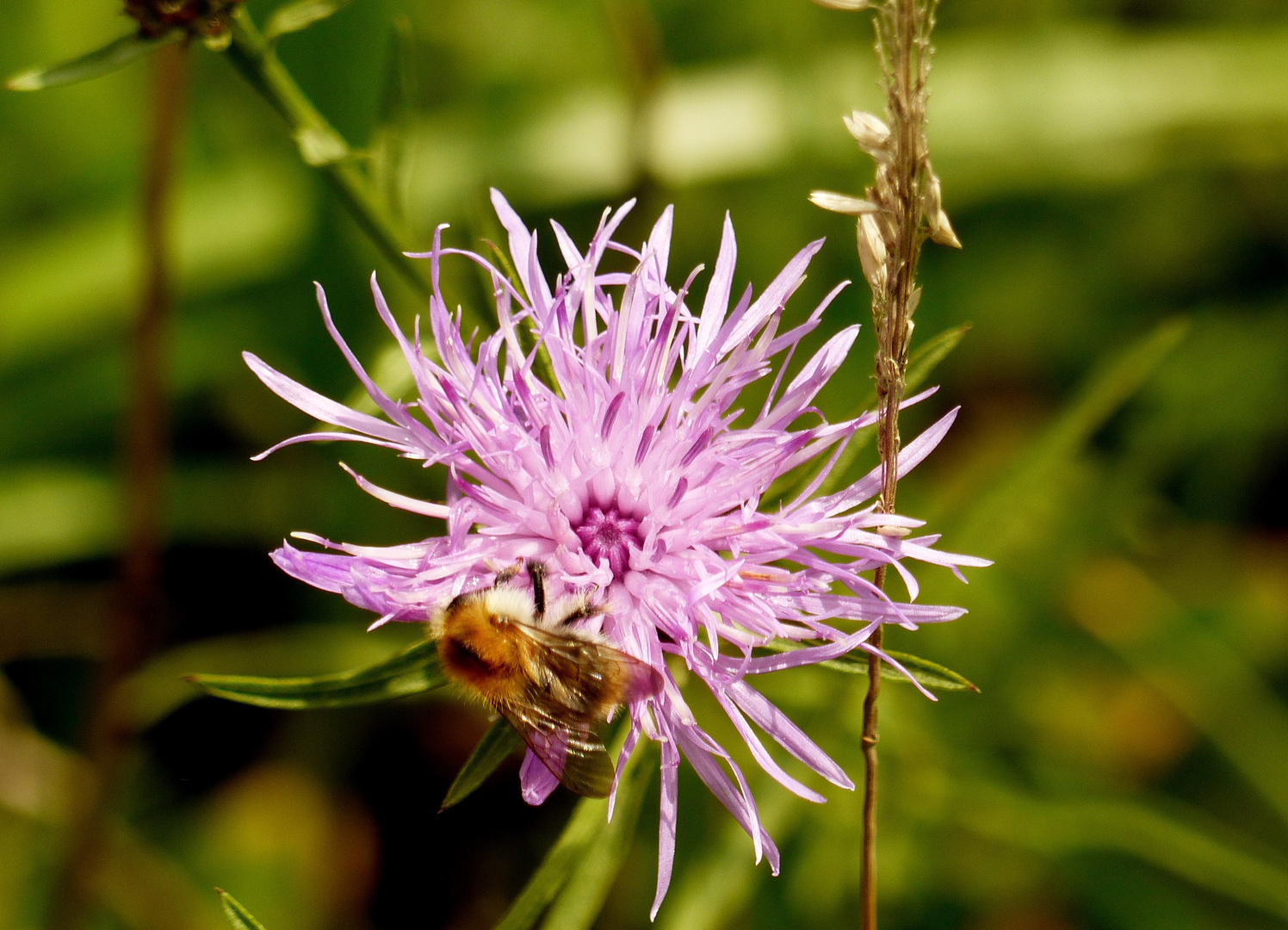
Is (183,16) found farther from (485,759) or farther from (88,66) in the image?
(485,759)

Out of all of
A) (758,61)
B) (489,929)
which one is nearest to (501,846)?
(489,929)

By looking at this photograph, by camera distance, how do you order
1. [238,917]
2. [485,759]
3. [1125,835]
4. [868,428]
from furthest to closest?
[1125,835]
[868,428]
[485,759]
[238,917]

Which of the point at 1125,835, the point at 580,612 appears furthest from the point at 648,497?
the point at 1125,835

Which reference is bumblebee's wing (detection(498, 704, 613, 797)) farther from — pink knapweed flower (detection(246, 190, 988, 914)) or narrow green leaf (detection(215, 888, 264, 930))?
narrow green leaf (detection(215, 888, 264, 930))

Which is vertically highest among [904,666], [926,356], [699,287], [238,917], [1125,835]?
[926,356]

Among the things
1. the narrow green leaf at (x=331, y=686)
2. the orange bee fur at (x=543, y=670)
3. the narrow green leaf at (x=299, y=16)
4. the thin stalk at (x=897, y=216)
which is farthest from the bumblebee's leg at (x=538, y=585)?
the narrow green leaf at (x=299, y=16)

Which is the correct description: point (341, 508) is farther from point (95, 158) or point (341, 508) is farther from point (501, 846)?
point (95, 158)
